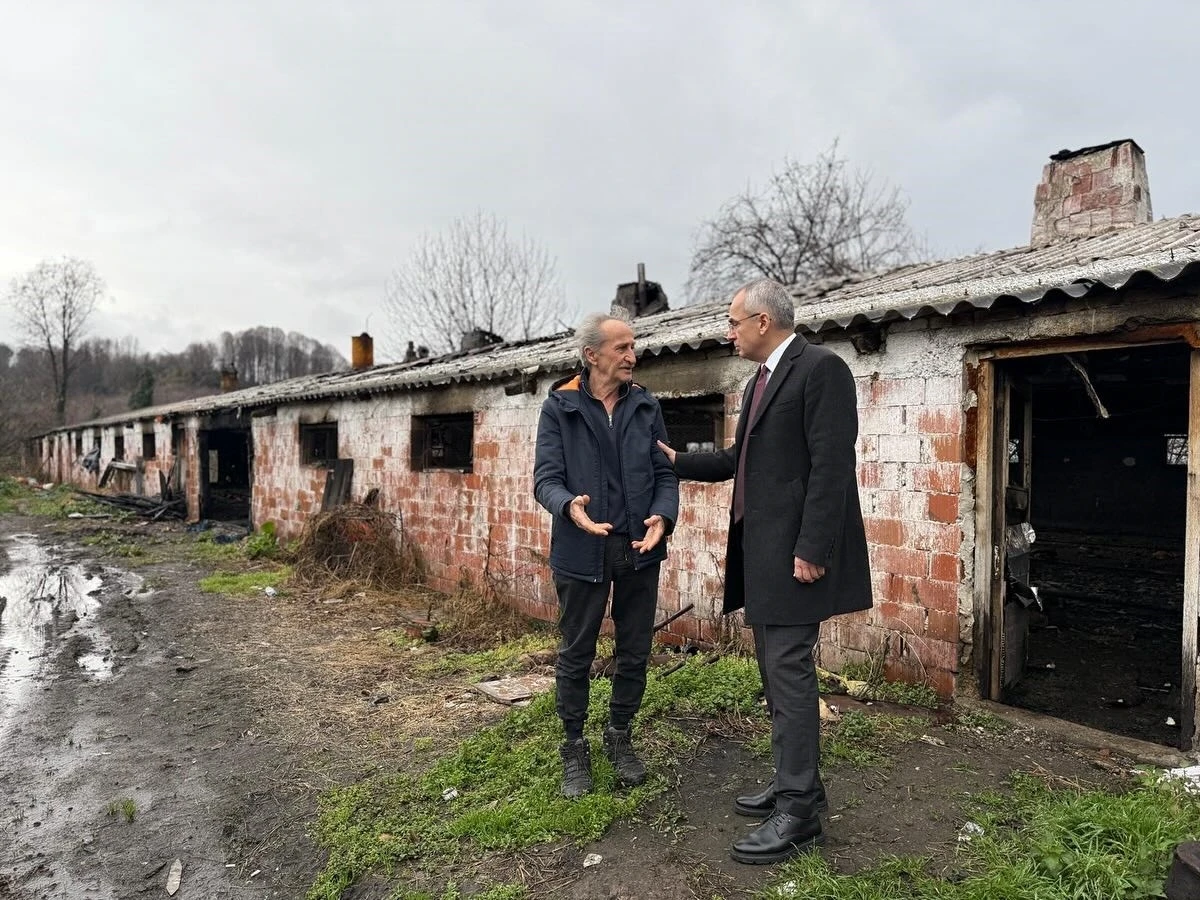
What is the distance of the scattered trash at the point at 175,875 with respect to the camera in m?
2.91

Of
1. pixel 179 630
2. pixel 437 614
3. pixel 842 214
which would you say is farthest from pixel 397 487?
pixel 842 214

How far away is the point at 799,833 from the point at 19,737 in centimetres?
475

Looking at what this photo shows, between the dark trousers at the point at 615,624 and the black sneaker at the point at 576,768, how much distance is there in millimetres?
51

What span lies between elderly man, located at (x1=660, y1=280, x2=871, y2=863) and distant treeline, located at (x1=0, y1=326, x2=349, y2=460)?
3515 cm

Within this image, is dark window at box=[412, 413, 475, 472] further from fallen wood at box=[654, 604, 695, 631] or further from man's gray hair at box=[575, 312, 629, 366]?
man's gray hair at box=[575, 312, 629, 366]

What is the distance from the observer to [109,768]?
13.3ft

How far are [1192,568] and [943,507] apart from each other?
1.21 meters

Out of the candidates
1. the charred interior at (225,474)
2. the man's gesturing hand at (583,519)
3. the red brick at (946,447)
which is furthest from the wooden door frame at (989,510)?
the charred interior at (225,474)

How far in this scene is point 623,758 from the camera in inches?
127

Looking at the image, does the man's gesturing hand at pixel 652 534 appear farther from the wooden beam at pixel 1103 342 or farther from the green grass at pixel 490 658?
the green grass at pixel 490 658

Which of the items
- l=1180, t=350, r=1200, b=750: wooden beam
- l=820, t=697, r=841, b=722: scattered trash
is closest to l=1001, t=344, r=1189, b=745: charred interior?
l=1180, t=350, r=1200, b=750: wooden beam

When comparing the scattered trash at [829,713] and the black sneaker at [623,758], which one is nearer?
the black sneaker at [623,758]

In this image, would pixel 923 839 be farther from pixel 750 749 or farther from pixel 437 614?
pixel 437 614

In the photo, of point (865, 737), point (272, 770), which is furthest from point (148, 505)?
point (865, 737)
